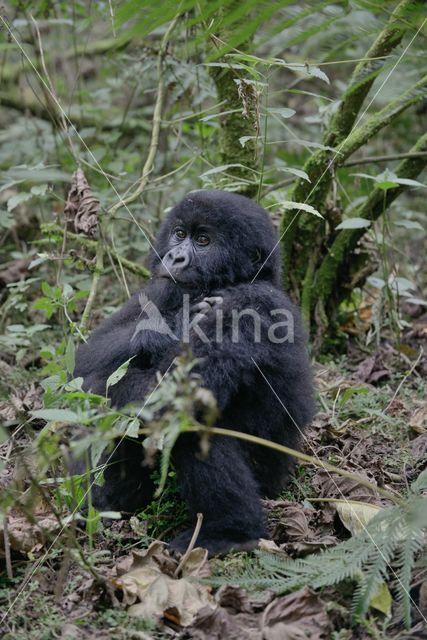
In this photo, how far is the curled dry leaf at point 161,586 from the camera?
2516 millimetres

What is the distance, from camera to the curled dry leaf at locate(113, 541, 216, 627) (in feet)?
8.25

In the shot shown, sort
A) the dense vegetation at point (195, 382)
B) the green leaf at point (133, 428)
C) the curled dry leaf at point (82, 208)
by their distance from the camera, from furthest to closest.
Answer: the curled dry leaf at point (82, 208)
the green leaf at point (133, 428)
the dense vegetation at point (195, 382)

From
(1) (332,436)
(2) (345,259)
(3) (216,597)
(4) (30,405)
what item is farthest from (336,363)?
(3) (216,597)

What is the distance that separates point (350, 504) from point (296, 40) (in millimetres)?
2329

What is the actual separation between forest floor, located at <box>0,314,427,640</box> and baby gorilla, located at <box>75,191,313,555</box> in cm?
18

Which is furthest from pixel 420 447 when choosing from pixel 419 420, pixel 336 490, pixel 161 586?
pixel 161 586

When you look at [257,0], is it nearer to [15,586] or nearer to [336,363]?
[15,586]

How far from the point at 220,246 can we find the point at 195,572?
170 centimetres

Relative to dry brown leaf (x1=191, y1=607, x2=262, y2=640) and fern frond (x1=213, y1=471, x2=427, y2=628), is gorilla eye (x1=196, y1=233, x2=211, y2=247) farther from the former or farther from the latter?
dry brown leaf (x1=191, y1=607, x2=262, y2=640)

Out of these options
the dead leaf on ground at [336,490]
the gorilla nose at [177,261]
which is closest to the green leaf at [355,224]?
the gorilla nose at [177,261]

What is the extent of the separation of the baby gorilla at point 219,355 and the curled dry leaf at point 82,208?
0.46 m

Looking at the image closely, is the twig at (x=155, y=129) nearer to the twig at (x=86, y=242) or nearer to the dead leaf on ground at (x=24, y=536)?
the twig at (x=86, y=242)

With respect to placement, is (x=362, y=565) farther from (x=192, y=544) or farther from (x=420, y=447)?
(x=420, y=447)

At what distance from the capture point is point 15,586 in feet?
8.96
